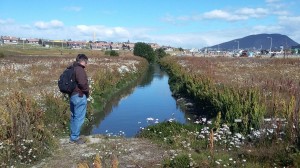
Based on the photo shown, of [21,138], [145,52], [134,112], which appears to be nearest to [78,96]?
[21,138]

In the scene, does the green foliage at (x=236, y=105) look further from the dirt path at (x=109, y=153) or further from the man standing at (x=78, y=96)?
the man standing at (x=78, y=96)

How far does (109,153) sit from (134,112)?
563 inches

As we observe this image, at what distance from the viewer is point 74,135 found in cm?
1069

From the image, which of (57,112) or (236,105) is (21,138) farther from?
(236,105)

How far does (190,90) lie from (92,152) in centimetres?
1571

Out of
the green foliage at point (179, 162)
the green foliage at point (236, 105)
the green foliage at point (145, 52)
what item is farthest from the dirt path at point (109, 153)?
the green foliage at point (145, 52)

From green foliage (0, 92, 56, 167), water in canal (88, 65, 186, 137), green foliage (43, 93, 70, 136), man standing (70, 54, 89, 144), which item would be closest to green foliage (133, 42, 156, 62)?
water in canal (88, 65, 186, 137)

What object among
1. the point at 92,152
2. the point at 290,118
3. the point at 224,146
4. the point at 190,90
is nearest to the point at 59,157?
the point at 92,152

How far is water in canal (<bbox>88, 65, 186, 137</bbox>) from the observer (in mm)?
18234

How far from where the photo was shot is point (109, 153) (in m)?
9.31

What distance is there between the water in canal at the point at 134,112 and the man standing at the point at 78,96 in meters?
3.24

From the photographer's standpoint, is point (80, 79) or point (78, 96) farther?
point (78, 96)

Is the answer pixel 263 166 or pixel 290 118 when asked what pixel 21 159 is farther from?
pixel 290 118

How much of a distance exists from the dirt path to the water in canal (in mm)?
Answer: 3307
